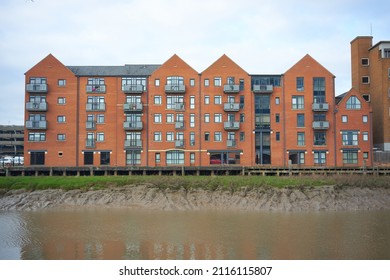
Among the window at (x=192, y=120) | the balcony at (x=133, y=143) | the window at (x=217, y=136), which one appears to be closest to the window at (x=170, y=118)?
the window at (x=192, y=120)

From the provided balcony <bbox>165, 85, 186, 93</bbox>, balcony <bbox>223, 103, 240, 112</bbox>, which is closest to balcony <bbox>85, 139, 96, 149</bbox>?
balcony <bbox>165, 85, 186, 93</bbox>

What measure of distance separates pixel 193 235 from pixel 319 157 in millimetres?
31038

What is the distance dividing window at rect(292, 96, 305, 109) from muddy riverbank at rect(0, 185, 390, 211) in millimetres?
15841

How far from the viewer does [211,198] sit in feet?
118

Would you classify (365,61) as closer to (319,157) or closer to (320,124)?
(320,124)

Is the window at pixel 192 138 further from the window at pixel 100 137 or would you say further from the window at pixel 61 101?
the window at pixel 61 101

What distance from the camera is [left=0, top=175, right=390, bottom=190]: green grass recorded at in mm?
37406

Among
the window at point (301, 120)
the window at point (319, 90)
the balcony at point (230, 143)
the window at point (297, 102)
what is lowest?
the balcony at point (230, 143)

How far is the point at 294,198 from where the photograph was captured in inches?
1401

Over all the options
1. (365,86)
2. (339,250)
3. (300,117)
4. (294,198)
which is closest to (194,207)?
(294,198)

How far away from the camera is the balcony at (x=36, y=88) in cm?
4981

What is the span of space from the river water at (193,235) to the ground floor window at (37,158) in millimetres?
17625

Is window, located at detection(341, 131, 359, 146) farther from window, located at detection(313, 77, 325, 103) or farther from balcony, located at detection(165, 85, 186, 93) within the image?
balcony, located at detection(165, 85, 186, 93)
